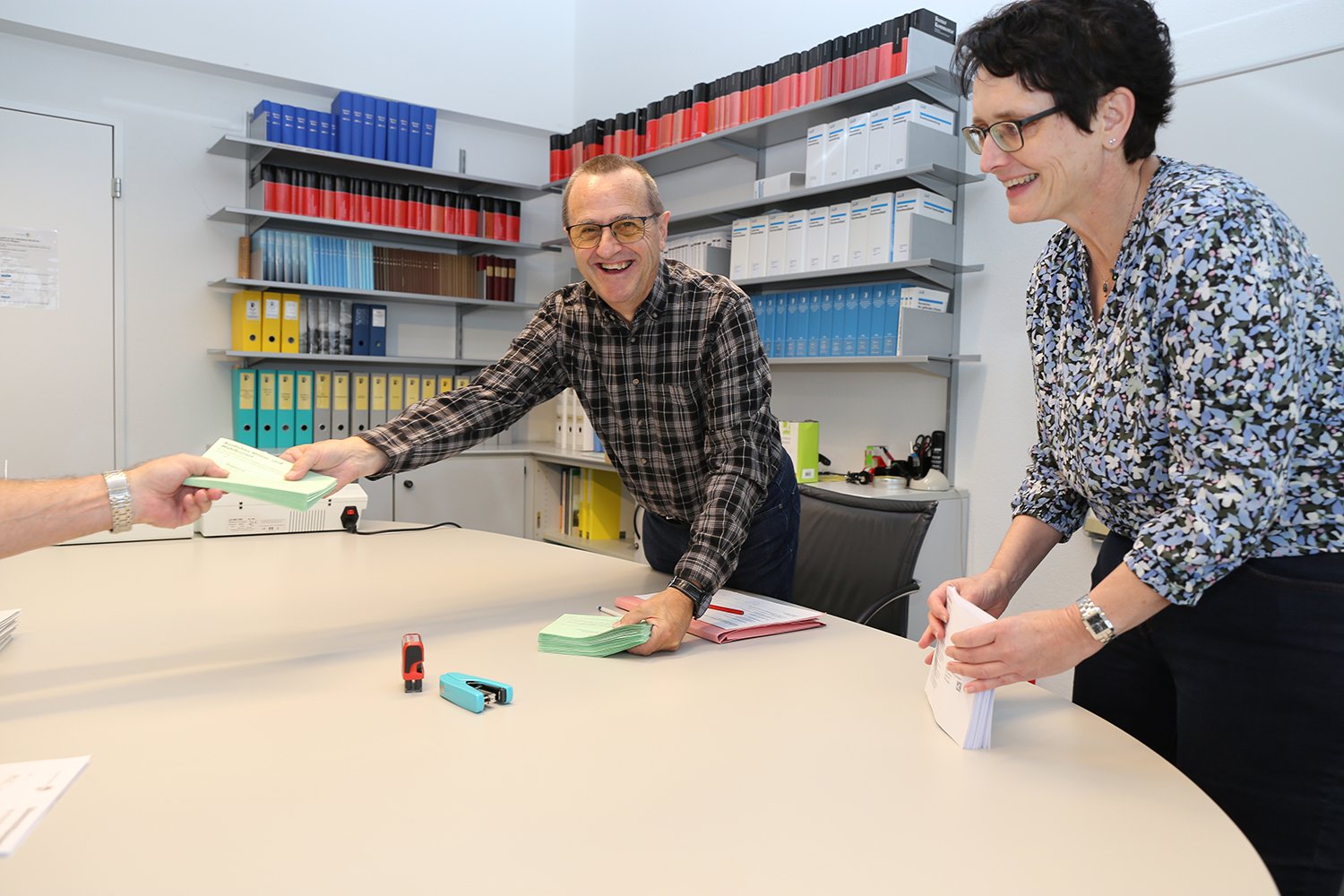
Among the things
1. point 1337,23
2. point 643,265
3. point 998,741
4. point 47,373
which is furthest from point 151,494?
point 47,373

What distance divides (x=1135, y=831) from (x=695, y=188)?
4.09m

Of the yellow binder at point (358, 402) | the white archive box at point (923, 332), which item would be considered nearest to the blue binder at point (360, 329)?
the yellow binder at point (358, 402)

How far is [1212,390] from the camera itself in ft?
3.34

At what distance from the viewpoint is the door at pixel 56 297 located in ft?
13.1

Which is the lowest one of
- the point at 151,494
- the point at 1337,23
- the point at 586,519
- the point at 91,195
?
the point at 586,519

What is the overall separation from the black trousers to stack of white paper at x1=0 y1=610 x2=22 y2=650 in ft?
5.41

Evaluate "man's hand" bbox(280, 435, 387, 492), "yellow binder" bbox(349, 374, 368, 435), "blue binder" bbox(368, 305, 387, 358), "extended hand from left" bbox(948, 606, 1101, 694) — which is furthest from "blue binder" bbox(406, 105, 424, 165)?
"extended hand from left" bbox(948, 606, 1101, 694)

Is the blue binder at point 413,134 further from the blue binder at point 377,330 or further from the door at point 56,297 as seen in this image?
the door at point 56,297

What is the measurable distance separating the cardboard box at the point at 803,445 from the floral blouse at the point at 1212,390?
2.29 m

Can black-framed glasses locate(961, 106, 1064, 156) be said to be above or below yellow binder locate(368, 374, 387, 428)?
above

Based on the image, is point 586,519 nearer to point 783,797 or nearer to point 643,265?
point 643,265

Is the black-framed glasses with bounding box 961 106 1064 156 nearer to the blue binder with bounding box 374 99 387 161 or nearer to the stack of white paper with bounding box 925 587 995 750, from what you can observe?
the stack of white paper with bounding box 925 587 995 750

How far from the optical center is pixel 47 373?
4086mm

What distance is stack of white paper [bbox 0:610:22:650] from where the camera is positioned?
1.39 meters
